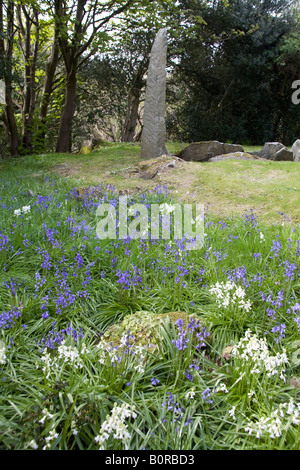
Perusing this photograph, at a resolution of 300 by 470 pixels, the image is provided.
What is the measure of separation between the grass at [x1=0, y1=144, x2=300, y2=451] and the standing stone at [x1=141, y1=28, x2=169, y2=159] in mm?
5370

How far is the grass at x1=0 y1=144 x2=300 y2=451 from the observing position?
1933mm

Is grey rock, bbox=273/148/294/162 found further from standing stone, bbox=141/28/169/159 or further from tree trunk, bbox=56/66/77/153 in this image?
tree trunk, bbox=56/66/77/153

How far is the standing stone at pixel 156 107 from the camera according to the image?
10125 millimetres

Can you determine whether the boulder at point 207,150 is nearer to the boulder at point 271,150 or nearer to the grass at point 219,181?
the boulder at point 271,150

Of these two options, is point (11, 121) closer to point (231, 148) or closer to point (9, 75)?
point (9, 75)

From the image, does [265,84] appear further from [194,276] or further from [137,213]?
[194,276]

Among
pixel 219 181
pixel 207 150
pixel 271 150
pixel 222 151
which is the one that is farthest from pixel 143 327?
pixel 271 150

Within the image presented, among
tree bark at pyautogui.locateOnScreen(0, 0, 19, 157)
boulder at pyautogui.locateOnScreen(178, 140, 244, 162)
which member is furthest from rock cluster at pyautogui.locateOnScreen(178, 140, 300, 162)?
tree bark at pyautogui.locateOnScreen(0, 0, 19, 157)

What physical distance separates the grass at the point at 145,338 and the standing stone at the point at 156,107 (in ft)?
17.6

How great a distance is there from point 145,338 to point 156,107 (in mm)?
8875

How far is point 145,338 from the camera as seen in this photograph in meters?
2.66

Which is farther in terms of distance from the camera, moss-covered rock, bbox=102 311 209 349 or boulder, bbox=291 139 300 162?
boulder, bbox=291 139 300 162

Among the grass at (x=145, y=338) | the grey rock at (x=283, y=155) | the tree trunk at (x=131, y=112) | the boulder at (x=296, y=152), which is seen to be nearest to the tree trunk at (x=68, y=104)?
the tree trunk at (x=131, y=112)
